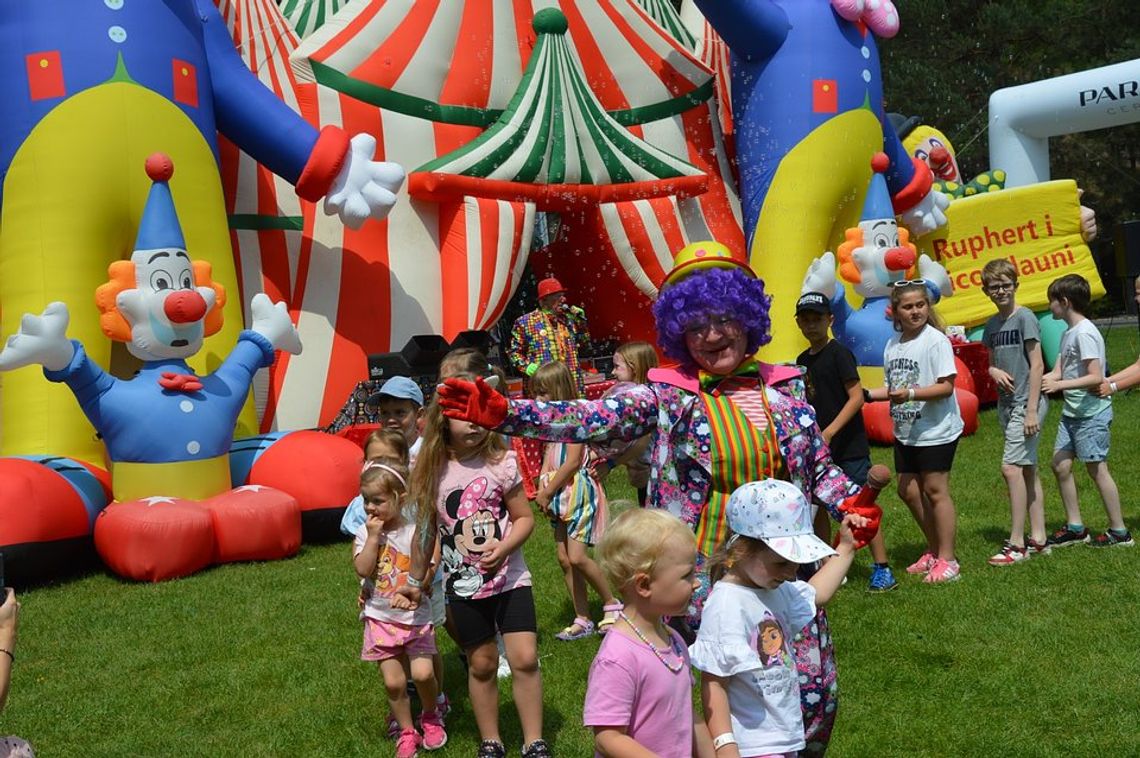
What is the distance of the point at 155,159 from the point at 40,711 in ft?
11.9

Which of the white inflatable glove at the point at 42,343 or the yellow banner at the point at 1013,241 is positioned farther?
the yellow banner at the point at 1013,241

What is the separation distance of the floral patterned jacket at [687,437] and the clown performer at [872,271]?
6.83 meters

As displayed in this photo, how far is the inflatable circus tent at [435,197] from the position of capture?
873 centimetres

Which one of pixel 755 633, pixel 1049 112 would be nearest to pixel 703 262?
pixel 755 633

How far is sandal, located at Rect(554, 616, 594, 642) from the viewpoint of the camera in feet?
16.8

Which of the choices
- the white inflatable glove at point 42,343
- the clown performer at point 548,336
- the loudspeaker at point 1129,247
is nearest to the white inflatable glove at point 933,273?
the clown performer at point 548,336

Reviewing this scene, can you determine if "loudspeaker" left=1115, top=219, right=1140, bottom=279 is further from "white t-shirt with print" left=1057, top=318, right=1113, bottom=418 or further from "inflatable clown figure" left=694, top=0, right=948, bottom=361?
"white t-shirt with print" left=1057, top=318, right=1113, bottom=418

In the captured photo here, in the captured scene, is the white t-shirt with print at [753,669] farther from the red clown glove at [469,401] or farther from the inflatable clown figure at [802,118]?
the inflatable clown figure at [802,118]

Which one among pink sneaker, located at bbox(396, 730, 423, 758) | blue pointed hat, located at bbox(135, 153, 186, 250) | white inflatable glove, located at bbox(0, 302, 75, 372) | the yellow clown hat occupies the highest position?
blue pointed hat, located at bbox(135, 153, 186, 250)

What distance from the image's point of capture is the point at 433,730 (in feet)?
13.2

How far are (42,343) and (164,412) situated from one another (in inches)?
30.6

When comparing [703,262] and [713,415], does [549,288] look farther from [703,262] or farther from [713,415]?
[713,415]

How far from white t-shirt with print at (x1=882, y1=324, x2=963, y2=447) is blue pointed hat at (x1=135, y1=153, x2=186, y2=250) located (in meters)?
4.20

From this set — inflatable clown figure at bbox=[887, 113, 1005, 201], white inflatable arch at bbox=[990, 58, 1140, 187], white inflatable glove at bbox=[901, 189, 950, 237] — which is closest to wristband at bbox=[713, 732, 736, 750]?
white inflatable glove at bbox=[901, 189, 950, 237]
